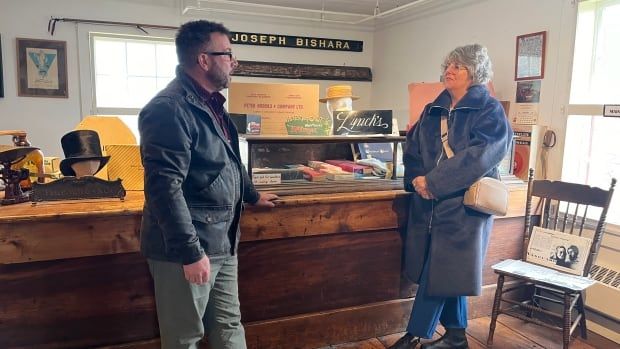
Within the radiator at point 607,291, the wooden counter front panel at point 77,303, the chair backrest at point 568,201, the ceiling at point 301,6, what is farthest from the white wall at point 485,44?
the wooden counter front panel at point 77,303

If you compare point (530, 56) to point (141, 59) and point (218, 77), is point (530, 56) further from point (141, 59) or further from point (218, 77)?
point (141, 59)

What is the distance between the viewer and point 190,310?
1.46 meters

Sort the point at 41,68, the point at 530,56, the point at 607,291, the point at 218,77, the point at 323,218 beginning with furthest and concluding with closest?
the point at 41,68 < the point at 530,56 < the point at 607,291 < the point at 323,218 < the point at 218,77

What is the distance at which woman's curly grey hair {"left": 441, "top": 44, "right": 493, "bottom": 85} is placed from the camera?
2002mm

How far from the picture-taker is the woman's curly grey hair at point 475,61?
2.00 m

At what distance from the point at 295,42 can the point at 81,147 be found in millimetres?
3736

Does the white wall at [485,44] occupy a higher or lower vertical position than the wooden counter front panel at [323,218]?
higher

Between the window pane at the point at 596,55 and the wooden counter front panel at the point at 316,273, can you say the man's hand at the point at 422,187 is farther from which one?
the window pane at the point at 596,55

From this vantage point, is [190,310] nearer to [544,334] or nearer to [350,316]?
[350,316]

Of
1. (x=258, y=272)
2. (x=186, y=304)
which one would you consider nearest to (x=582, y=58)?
(x=258, y=272)

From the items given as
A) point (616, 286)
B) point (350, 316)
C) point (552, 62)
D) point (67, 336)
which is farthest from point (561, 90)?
point (67, 336)

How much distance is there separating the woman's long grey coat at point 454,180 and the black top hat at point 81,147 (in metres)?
1.41

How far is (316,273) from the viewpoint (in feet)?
7.48

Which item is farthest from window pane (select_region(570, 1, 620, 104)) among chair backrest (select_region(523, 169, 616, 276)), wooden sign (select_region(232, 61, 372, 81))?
wooden sign (select_region(232, 61, 372, 81))
